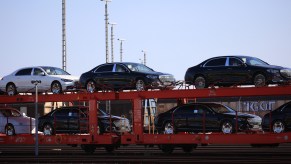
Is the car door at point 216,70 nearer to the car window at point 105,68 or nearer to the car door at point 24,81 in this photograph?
the car window at point 105,68

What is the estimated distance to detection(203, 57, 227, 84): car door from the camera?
26.5 metres

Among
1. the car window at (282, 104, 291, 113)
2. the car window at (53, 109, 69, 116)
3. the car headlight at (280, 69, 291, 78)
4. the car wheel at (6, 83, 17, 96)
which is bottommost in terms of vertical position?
the car window at (53, 109, 69, 116)

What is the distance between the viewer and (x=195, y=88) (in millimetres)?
27328

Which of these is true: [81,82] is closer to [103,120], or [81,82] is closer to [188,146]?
[103,120]

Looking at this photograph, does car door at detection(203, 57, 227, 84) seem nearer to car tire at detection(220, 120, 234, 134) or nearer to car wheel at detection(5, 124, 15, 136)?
car tire at detection(220, 120, 234, 134)

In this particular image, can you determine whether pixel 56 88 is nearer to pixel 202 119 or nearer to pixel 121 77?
pixel 121 77

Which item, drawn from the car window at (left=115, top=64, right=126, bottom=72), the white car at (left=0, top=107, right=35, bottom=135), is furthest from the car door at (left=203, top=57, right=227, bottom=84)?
the white car at (left=0, top=107, right=35, bottom=135)

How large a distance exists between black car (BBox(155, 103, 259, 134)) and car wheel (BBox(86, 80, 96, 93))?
3.24m

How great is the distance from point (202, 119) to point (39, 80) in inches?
340

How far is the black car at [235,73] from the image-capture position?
2541cm

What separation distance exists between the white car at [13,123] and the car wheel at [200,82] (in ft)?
29.3

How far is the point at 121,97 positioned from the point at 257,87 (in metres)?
6.10

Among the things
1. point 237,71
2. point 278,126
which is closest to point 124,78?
point 237,71

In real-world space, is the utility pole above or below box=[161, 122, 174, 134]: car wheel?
above
